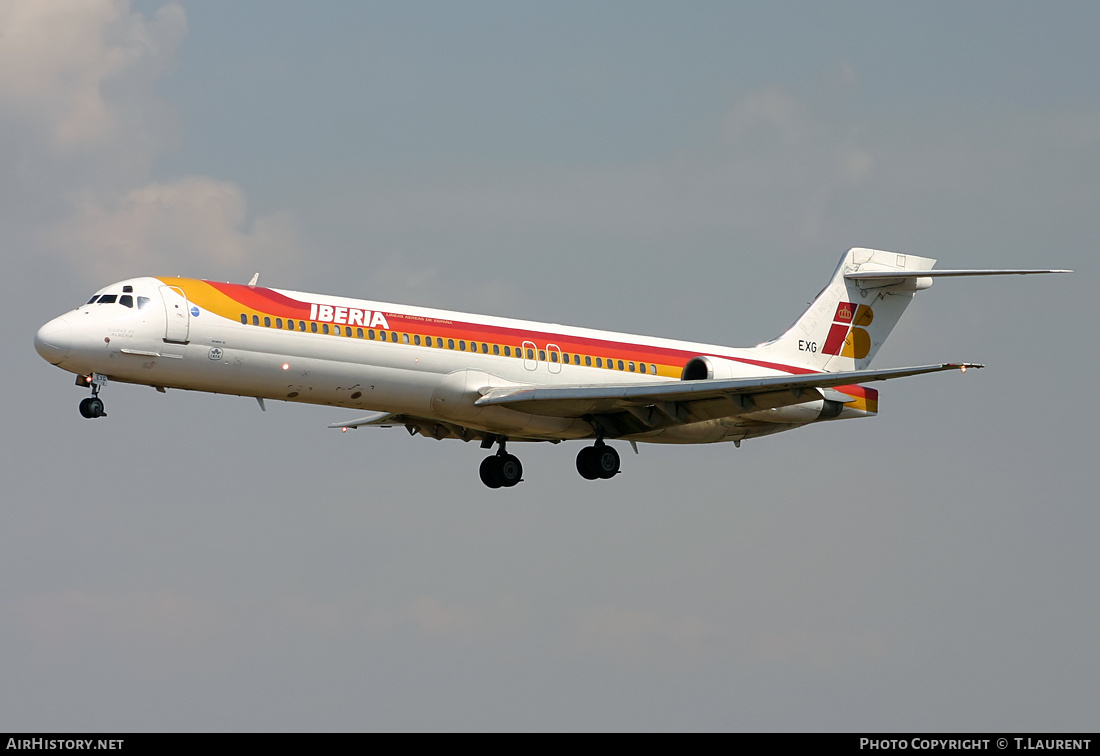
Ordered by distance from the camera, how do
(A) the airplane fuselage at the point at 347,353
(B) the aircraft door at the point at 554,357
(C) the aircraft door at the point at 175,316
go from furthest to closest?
(B) the aircraft door at the point at 554,357 → (C) the aircraft door at the point at 175,316 → (A) the airplane fuselage at the point at 347,353

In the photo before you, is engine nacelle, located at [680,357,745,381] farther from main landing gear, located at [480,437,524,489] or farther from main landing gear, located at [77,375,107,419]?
main landing gear, located at [77,375,107,419]

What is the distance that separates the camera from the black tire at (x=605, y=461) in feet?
108

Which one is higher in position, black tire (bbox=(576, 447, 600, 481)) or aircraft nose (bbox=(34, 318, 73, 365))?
aircraft nose (bbox=(34, 318, 73, 365))

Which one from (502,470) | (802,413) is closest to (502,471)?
(502,470)

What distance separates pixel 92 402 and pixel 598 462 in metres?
10.8

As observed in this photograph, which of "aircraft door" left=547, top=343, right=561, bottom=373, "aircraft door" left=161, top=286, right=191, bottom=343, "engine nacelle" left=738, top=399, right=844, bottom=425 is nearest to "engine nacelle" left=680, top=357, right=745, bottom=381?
"engine nacelle" left=738, top=399, right=844, bottom=425

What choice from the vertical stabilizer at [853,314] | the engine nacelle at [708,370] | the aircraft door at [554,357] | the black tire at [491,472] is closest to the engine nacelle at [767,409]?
the engine nacelle at [708,370]

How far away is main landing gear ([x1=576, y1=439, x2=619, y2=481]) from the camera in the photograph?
32.8m

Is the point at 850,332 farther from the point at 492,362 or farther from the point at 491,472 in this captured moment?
the point at 492,362

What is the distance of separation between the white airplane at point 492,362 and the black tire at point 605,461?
0.03 m

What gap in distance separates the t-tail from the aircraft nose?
16.8m

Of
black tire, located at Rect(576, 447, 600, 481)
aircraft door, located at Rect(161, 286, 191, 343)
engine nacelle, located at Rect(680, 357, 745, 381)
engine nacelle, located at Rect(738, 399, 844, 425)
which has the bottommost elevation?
black tire, located at Rect(576, 447, 600, 481)

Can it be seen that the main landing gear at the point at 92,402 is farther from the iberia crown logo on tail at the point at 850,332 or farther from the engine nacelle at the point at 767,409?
the iberia crown logo on tail at the point at 850,332

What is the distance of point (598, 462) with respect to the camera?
32.8 m
